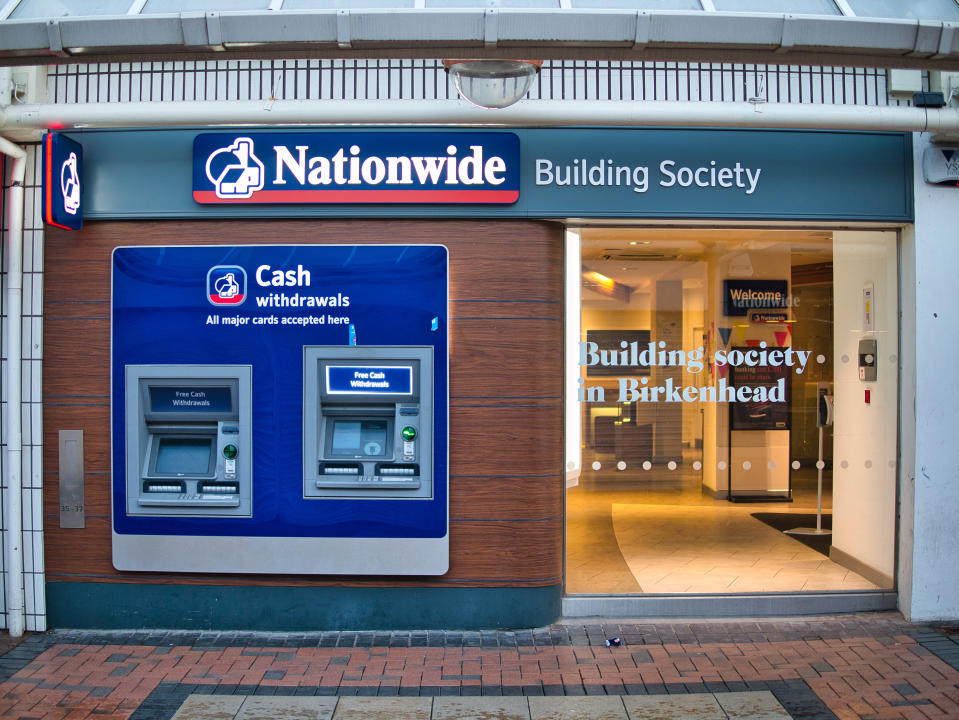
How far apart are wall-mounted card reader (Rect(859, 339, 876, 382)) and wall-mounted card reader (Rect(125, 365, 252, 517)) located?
174 inches

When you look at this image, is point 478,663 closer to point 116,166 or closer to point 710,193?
point 710,193

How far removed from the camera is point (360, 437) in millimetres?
6055

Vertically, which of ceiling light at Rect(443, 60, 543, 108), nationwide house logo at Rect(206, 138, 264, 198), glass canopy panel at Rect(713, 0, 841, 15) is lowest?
nationwide house logo at Rect(206, 138, 264, 198)

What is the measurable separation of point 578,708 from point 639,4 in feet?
12.2

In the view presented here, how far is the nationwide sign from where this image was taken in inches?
234

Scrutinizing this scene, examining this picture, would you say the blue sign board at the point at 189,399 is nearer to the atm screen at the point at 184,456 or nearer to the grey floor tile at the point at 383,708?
the atm screen at the point at 184,456

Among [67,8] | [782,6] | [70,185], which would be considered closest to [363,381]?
[70,185]

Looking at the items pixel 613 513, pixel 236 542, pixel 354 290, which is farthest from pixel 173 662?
pixel 613 513

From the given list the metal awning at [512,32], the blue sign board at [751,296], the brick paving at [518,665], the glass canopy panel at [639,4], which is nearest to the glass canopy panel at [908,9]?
the metal awning at [512,32]

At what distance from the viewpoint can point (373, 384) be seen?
6.00 metres

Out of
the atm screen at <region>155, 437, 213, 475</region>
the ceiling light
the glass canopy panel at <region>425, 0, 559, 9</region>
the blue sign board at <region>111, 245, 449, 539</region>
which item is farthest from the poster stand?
the atm screen at <region>155, 437, 213, 475</region>

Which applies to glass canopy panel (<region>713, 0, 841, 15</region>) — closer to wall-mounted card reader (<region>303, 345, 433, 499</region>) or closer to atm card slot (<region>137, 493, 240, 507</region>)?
wall-mounted card reader (<region>303, 345, 433, 499</region>)

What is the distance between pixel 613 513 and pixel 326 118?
346 cm

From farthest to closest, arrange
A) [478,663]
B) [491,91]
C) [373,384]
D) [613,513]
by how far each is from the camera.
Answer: [613,513] → [373,384] → [478,663] → [491,91]
